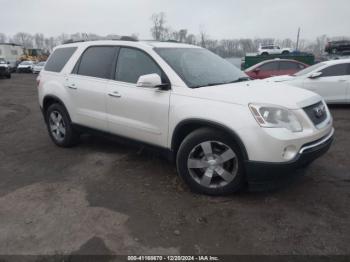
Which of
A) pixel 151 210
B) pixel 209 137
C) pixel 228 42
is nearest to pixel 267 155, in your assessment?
pixel 209 137

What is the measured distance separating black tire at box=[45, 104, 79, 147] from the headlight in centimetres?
334

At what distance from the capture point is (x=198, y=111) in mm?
3525

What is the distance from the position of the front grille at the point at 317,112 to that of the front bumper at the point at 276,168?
A: 0.25m

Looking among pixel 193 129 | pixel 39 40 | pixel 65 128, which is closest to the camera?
pixel 193 129

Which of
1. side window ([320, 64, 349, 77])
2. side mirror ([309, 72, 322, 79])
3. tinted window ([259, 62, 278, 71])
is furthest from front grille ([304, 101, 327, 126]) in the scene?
tinted window ([259, 62, 278, 71])

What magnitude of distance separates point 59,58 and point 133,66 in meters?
1.92

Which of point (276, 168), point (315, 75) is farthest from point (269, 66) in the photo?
point (276, 168)

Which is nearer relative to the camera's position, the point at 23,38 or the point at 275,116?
the point at 275,116

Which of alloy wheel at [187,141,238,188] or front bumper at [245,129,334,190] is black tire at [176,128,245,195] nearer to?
alloy wheel at [187,141,238,188]

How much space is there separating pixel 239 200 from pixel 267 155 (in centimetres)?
71

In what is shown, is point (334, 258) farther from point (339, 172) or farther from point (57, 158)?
point (57, 158)

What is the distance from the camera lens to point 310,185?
3936mm

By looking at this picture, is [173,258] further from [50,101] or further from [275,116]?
[50,101]

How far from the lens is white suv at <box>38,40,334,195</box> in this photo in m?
3.24
